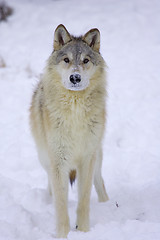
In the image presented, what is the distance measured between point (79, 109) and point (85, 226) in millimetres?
1390

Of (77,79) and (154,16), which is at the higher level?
(154,16)

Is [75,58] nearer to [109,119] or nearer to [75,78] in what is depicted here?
[75,78]

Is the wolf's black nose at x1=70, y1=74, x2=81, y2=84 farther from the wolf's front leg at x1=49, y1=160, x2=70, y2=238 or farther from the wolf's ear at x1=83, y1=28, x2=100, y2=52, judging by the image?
the wolf's front leg at x1=49, y1=160, x2=70, y2=238

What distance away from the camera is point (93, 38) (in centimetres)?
382

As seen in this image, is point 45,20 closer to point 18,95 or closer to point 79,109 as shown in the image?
point 18,95

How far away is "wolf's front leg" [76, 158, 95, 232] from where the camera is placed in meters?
3.55

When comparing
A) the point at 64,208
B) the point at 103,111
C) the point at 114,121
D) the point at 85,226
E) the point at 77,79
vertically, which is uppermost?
the point at 77,79

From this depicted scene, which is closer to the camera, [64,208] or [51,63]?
[64,208]

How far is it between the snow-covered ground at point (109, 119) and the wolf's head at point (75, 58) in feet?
5.14

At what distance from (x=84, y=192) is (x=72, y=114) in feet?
3.24

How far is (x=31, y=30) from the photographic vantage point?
10242mm

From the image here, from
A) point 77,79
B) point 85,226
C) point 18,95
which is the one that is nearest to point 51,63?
point 77,79

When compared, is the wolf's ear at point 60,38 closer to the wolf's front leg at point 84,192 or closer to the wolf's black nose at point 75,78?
the wolf's black nose at point 75,78

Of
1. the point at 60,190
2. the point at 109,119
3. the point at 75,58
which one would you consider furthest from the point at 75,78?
the point at 109,119
